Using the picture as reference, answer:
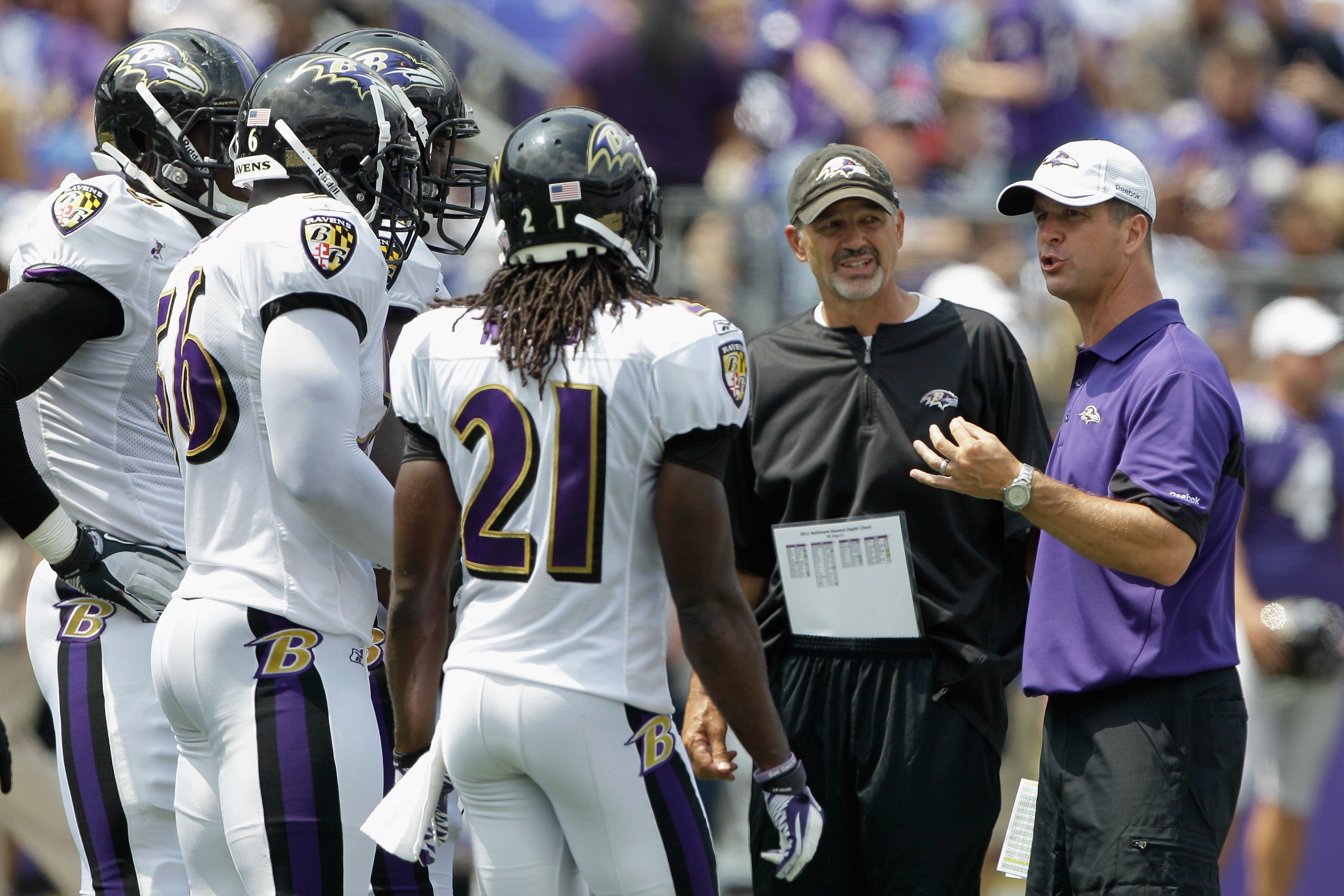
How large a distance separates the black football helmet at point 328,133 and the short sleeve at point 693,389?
92 cm

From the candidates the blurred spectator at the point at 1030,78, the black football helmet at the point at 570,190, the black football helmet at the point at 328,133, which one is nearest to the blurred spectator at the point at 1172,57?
the blurred spectator at the point at 1030,78

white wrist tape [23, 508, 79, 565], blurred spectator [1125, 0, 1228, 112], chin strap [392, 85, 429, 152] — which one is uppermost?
blurred spectator [1125, 0, 1228, 112]

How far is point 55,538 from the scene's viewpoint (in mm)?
3479

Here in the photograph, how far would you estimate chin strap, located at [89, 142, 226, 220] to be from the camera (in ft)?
12.2

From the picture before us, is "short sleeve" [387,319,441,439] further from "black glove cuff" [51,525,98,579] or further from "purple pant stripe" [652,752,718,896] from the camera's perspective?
"black glove cuff" [51,525,98,579]

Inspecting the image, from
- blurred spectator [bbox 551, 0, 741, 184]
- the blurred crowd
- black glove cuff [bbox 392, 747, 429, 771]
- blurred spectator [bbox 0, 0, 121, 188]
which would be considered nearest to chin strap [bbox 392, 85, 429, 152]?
black glove cuff [bbox 392, 747, 429, 771]

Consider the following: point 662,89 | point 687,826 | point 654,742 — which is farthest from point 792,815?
point 662,89

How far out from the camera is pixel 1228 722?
3.25 meters

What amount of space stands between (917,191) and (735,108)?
4.07 ft

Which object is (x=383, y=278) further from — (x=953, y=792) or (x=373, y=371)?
(x=953, y=792)

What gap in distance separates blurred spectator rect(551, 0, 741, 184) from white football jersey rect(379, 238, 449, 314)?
4225mm

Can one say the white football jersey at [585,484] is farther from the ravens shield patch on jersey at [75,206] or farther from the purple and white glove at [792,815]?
the ravens shield patch on jersey at [75,206]

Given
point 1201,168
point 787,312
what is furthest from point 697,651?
point 1201,168

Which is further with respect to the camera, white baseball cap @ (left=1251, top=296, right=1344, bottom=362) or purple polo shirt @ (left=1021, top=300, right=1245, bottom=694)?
white baseball cap @ (left=1251, top=296, right=1344, bottom=362)
